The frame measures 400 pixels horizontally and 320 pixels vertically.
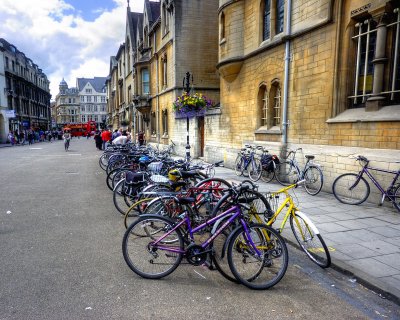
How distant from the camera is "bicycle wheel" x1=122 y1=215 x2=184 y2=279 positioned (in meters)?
3.68

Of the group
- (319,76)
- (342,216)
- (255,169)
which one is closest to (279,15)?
(319,76)

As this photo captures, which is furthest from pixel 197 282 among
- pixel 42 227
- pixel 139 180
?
pixel 42 227

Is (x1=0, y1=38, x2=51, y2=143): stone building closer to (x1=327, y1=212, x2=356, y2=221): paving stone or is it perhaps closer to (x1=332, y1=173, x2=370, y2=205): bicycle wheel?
(x1=332, y1=173, x2=370, y2=205): bicycle wheel

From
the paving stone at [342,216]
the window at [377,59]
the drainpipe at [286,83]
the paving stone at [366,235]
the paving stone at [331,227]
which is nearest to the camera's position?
the paving stone at [366,235]

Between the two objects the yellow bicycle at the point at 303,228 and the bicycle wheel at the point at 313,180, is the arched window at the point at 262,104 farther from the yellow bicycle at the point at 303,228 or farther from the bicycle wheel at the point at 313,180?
the yellow bicycle at the point at 303,228

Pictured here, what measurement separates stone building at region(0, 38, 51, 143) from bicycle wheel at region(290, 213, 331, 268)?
42.2 m

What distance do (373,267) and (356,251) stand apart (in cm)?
49

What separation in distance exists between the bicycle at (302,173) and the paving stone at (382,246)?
2848 mm

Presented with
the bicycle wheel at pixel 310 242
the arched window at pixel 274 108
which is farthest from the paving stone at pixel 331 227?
the arched window at pixel 274 108

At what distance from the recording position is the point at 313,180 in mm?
8164

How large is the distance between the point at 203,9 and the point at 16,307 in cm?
2026

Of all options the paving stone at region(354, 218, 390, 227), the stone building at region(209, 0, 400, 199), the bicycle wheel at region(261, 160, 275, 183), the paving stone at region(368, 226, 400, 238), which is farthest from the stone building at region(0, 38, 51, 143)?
the paving stone at region(368, 226, 400, 238)

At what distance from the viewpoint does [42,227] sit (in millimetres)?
5562

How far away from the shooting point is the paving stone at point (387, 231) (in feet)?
16.2
